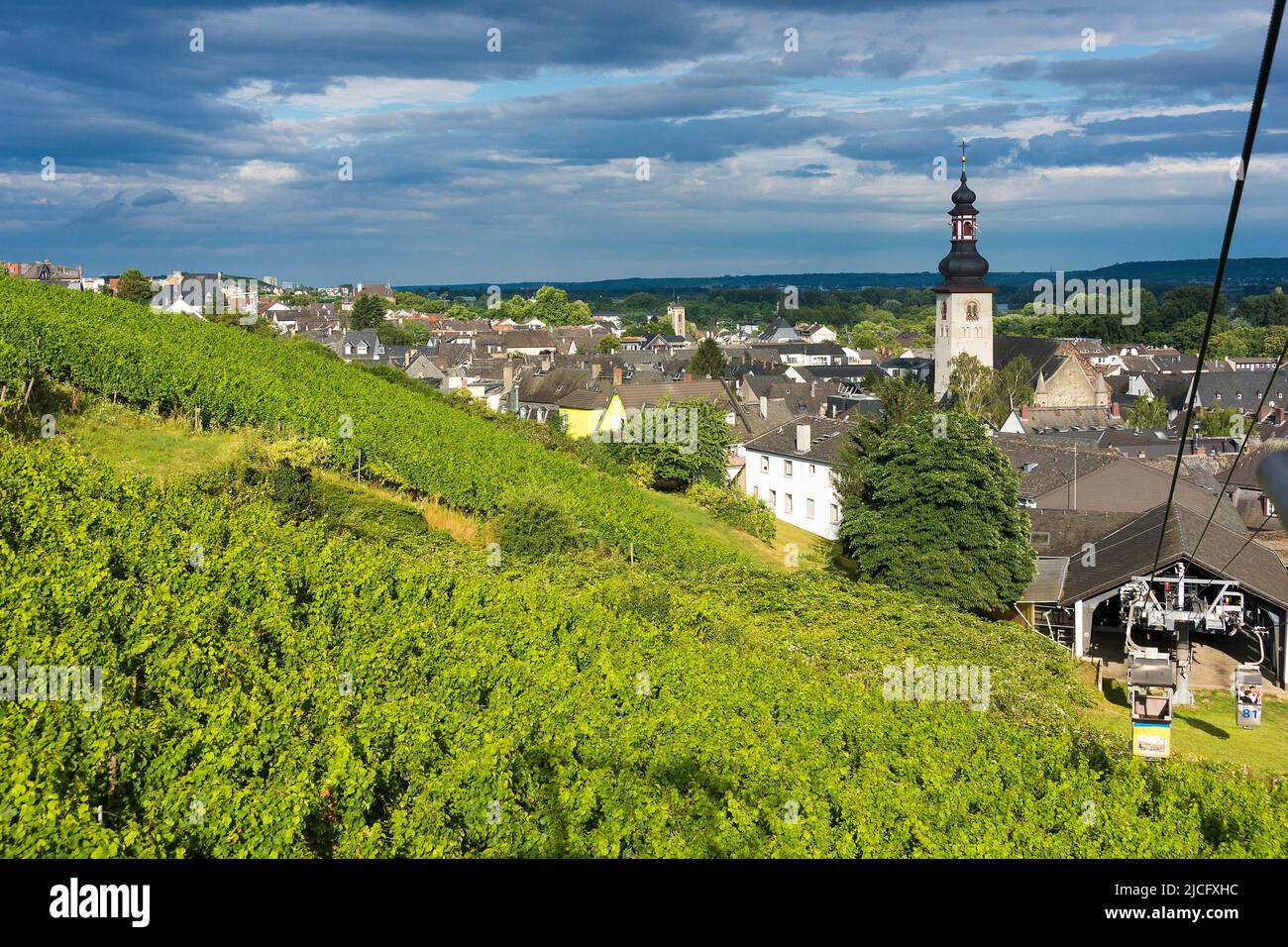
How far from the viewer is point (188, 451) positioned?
3139cm

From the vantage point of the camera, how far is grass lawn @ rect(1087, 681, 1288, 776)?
914 inches

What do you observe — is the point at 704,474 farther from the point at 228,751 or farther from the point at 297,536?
the point at 228,751

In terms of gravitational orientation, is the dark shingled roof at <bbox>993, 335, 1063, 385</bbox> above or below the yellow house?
above

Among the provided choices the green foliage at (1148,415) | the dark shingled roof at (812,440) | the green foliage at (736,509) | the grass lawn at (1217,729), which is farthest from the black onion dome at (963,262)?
the grass lawn at (1217,729)

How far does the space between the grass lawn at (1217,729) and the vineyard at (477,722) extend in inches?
91.8

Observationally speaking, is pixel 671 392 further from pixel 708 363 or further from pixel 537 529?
pixel 708 363

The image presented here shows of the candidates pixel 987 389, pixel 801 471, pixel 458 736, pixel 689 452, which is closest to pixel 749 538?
pixel 689 452

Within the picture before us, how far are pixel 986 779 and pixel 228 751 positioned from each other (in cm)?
857

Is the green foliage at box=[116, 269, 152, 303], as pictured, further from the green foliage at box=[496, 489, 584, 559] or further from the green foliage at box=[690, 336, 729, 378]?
the green foliage at box=[496, 489, 584, 559]

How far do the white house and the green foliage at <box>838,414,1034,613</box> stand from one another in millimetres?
13696

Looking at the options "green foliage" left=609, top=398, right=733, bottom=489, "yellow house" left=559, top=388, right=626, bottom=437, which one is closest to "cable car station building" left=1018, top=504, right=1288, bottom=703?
"green foliage" left=609, top=398, right=733, bottom=489
